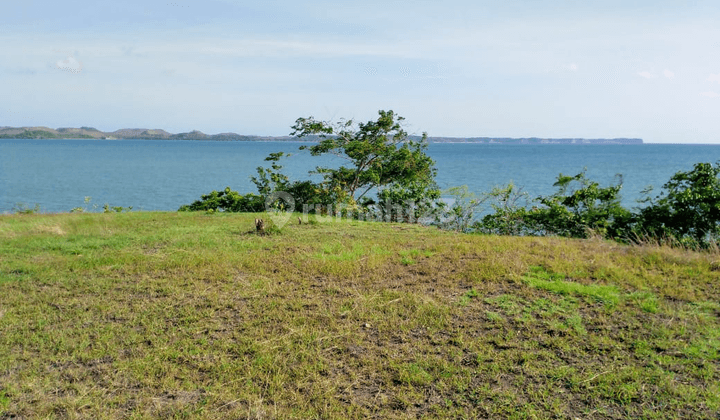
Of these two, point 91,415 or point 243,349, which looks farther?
point 243,349

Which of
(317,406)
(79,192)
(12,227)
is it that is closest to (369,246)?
(317,406)

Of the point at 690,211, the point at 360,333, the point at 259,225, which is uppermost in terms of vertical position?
the point at 690,211

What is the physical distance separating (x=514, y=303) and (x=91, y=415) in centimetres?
426

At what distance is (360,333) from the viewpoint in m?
4.62

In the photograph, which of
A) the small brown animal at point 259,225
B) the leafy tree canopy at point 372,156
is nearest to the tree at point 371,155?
the leafy tree canopy at point 372,156

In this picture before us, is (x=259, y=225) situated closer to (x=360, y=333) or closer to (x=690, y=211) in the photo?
(x=360, y=333)

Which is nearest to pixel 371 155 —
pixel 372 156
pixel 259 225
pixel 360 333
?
pixel 372 156

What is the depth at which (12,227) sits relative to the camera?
9.84 metres

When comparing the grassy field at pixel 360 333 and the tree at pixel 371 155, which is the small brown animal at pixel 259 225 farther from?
the tree at pixel 371 155

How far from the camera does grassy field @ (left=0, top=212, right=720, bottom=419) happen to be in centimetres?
349

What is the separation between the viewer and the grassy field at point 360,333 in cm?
349

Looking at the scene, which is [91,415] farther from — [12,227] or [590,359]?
[12,227]

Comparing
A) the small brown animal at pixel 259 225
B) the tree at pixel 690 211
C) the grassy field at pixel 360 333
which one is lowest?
the grassy field at pixel 360 333

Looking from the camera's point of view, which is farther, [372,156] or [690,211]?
[372,156]
